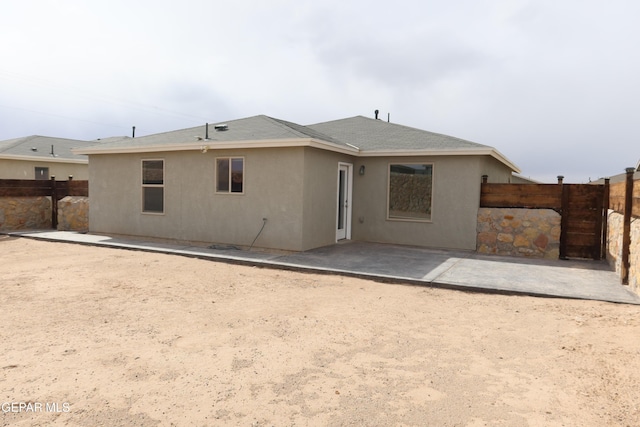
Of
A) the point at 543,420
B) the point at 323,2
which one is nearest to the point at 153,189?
the point at 323,2

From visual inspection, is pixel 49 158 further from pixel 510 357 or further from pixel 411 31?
pixel 510 357

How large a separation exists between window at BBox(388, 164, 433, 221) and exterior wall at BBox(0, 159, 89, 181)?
17109mm

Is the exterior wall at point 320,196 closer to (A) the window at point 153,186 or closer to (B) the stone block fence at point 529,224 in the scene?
(B) the stone block fence at point 529,224

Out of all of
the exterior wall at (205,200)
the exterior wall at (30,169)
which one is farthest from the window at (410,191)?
the exterior wall at (30,169)

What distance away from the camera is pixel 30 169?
18875 mm

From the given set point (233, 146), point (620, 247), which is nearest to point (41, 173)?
point (233, 146)

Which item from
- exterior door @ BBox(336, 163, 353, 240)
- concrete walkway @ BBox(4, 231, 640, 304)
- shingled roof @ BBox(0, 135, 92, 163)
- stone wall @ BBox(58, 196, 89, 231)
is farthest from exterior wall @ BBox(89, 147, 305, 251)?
shingled roof @ BBox(0, 135, 92, 163)

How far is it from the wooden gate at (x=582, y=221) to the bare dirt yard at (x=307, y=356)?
14.6 feet

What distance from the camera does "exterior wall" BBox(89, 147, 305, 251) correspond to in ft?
31.9

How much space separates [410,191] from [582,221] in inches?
164

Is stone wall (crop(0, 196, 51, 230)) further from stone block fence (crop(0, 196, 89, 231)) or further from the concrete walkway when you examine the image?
the concrete walkway

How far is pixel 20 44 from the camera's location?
1576cm

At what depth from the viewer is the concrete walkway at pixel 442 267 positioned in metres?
6.55

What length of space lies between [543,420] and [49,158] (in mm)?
22247
